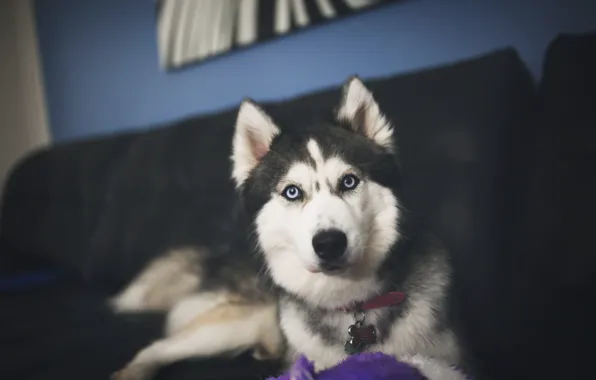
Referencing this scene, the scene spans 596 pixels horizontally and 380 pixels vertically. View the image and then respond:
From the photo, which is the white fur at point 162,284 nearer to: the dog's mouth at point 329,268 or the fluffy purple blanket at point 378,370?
the dog's mouth at point 329,268

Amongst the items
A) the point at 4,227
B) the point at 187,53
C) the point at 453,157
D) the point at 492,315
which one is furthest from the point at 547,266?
the point at 4,227

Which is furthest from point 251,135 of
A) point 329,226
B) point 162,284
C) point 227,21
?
point 227,21

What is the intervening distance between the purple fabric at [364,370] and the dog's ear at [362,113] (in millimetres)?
450

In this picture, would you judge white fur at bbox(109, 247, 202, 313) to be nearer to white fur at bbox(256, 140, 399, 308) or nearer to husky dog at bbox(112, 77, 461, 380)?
husky dog at bbox(112, 77, 461, 380)

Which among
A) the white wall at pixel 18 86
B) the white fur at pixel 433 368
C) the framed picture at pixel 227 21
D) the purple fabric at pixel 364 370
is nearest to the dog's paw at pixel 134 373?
the purple fabric at pixel 364 370

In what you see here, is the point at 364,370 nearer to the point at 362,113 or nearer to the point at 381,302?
the point at 381,302

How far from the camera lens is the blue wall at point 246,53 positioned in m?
1.31

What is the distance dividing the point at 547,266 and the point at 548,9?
2.68 feet

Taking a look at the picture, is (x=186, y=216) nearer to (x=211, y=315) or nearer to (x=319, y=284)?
(x=211, y=315)

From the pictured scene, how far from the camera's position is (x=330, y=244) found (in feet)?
2.68

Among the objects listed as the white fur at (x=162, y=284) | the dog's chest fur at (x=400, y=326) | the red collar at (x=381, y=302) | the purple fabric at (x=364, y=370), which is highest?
the purple fabric at (x=364, y=370)

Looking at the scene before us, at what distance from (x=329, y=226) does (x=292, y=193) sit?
130 millimetres

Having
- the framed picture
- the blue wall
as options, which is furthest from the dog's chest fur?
the framed picture

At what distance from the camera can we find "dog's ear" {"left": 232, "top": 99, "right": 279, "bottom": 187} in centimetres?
99
